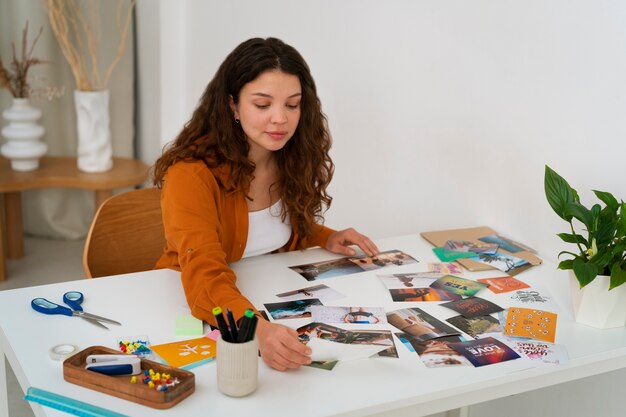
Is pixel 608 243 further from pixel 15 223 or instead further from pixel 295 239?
pixel 15 223

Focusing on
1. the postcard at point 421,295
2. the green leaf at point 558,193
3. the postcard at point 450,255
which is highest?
the green leaf at point 558,193

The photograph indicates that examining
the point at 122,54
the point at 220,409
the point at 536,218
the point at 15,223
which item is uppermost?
the point at 122,54

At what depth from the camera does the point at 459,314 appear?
1.59 meters

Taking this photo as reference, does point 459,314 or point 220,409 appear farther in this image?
point 459,314

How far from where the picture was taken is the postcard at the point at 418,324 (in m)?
1.49

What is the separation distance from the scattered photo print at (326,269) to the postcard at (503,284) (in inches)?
Result: 12.2

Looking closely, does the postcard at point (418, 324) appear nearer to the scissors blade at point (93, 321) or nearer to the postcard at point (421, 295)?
the postcard at point (421, 295)

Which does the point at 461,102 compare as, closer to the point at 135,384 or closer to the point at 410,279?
the point at 410,279

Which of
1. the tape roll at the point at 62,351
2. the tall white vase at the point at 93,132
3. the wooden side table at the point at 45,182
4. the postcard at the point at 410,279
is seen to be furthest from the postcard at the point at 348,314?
the tall white vase at the point at 93,132

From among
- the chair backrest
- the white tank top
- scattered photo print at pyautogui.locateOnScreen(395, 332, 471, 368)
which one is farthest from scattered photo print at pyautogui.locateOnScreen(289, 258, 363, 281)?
the chair backrest

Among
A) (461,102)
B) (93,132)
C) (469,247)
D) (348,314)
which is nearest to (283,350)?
(348,314)

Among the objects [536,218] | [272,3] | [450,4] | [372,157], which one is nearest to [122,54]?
[272,3]

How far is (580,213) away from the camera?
156cm

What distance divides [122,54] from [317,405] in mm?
2741
